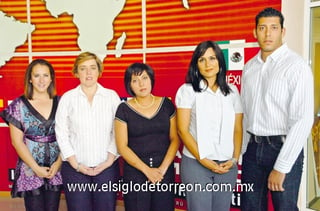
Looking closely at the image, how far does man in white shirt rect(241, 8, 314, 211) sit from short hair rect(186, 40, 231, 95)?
0.15 meters

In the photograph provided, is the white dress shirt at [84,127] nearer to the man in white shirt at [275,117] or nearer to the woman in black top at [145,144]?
the woman in black top at [145,144]

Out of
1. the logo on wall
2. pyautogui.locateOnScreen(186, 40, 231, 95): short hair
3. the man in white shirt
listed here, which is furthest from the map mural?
the man in white shirt

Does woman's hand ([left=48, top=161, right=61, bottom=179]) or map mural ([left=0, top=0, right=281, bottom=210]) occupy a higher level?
map mural ([left=0, top=0, right=281, bottom=210])

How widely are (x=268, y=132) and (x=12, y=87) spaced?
2.98m

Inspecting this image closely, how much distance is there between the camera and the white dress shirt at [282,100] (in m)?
1.84

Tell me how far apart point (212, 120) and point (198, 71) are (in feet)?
1.06

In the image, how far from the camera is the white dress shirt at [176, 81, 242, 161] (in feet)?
7.16

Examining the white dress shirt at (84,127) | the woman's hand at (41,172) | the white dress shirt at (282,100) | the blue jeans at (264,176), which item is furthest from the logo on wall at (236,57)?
the woman's hand at (41,172)

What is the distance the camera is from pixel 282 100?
193 cm

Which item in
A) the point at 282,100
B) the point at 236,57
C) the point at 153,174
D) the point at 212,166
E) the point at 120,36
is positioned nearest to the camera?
the point at 282,100

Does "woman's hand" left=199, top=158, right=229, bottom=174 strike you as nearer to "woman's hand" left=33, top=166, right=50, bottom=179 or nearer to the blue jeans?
the blue jeans

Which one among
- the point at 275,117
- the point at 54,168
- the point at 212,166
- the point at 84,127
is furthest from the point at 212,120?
the point at 54,168

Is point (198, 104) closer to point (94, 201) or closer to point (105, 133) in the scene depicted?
point (105, 133)

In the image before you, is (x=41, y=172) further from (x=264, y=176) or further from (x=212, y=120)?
(x=264, y=176)
